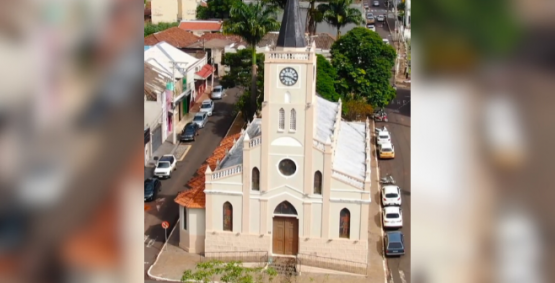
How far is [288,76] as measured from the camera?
49.3 feet

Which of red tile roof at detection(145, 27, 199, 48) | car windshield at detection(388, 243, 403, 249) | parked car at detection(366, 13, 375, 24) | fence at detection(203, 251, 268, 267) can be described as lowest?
fence at detection(203, 251, 268, 267)

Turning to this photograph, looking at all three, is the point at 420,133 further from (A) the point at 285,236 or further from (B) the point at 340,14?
(B) the point at 340,14

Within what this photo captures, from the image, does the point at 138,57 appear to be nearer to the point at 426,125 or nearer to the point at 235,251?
the point at 426,125

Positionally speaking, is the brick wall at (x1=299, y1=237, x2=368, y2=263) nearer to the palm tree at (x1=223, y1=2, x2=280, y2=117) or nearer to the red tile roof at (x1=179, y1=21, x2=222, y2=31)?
the palm tree at (x1=223, y1=2, x2=280, y2=117)

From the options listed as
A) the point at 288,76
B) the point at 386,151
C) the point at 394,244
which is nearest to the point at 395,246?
the point at 394,244

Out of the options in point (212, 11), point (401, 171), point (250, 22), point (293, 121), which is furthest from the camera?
point (212, 11)

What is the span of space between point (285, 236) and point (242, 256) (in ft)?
3.30

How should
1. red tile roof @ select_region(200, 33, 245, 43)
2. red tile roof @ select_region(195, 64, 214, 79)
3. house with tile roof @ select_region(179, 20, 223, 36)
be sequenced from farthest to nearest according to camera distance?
house with tile roof @ select_region(179, 20, 223, 36) → red tile roof @ select_region(200, 33, 245, 43) → red tile roof @ select_region(195, 64, 214, 79)

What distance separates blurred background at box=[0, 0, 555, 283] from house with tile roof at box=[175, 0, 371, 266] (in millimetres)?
12072

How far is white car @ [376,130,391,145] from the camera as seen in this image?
23766mm

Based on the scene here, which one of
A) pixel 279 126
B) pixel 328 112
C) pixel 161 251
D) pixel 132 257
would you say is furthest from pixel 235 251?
pixel 132 257

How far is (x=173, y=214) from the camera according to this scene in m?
18.1

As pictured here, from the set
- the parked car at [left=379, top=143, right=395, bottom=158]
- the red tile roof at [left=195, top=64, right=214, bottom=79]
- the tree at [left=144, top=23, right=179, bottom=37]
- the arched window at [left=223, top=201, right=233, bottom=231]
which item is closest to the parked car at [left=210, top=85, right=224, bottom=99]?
the red tile roof at [left=195, top=64, right=214, bottom=79]

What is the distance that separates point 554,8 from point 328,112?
56.8 feet
